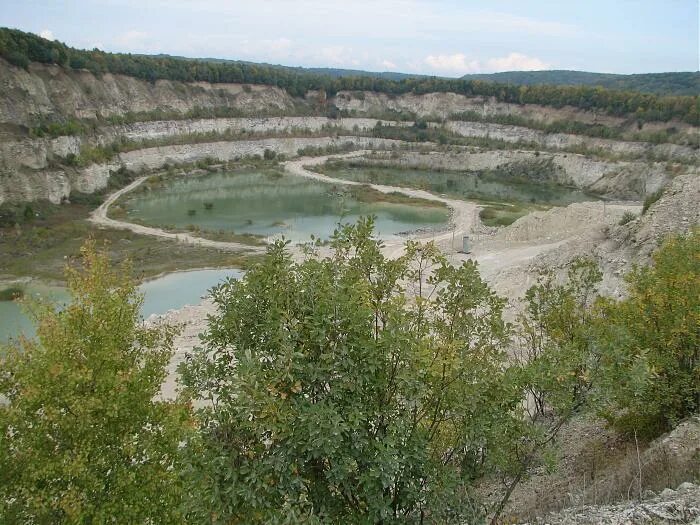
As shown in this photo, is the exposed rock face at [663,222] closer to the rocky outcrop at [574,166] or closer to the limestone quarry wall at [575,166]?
the rocky outcrop at [574,166]

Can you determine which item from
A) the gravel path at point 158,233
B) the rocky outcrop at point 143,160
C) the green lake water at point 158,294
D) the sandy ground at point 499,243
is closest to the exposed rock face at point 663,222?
the sandy ground at point 499,243

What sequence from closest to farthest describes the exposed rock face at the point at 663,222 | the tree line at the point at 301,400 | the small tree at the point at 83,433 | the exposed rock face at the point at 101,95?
the tree line at the point at 301,400 < the small tree at the point at 83,433 < the exposed rock face at the point at 663,222 < the exposed rock face at the point at 101,95

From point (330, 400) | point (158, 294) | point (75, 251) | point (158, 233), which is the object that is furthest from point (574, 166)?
point (330, 400)

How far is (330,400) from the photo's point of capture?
6461 millimetres

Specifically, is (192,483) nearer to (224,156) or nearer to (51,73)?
(51,73)

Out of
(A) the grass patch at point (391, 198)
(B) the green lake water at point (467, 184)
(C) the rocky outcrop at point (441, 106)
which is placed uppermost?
(C) the rocky outcrop at point (441, 106)

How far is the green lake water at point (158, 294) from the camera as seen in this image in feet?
91.0

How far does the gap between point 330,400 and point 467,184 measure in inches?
3081

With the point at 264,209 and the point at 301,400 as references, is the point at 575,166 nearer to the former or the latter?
the point at 264,209

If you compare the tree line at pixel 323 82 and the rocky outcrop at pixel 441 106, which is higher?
the tree line at pixel 323 82

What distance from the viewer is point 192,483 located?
21.9 feet

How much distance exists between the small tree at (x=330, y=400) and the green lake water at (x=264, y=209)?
36.1m

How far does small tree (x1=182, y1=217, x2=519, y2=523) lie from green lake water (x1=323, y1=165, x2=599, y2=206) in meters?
62.6

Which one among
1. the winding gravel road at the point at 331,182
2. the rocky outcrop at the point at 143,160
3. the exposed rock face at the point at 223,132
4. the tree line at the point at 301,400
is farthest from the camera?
the exposed rock face at the point at 223,132
